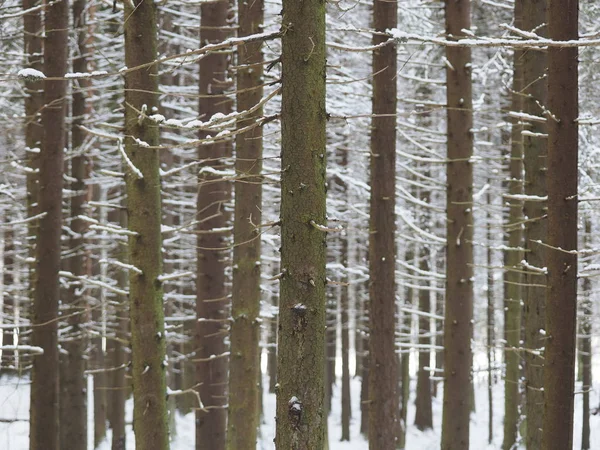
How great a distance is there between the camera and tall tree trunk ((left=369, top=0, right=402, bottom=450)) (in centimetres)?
1063

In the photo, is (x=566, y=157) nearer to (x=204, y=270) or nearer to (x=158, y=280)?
(x=158, y=280)

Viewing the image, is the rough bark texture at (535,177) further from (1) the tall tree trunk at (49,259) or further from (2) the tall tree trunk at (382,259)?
(1) the tall tree trunk at (49,259)

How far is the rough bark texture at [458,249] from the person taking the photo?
11211mm

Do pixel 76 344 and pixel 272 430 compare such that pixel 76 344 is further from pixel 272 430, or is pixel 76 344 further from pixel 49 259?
pixel 272 430

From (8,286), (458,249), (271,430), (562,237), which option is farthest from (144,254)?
(271,430)

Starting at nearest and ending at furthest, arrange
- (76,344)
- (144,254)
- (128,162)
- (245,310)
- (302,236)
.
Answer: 1. (302,236)
2. (128,162)
3. (144,254)
4. (245,310)
5. (76,344)

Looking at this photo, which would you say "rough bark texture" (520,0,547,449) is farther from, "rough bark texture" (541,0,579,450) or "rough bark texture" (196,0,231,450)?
"rough bark texture" (196,0,231,450)

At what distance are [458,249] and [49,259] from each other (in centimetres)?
598

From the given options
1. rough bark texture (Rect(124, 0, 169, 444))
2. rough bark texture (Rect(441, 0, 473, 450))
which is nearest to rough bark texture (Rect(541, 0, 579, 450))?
rough bark texture (Rect(124, 0, 169, 444))

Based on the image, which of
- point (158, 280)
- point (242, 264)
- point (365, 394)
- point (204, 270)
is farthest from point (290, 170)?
point (365, 394)

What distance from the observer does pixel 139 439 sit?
7.15 m

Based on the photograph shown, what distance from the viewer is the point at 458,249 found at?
1144 centimetres

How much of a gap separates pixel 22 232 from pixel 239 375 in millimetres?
12471

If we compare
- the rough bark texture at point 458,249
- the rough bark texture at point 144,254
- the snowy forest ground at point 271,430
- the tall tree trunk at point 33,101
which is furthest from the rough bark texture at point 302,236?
the snowy forest ground at point 271,430
